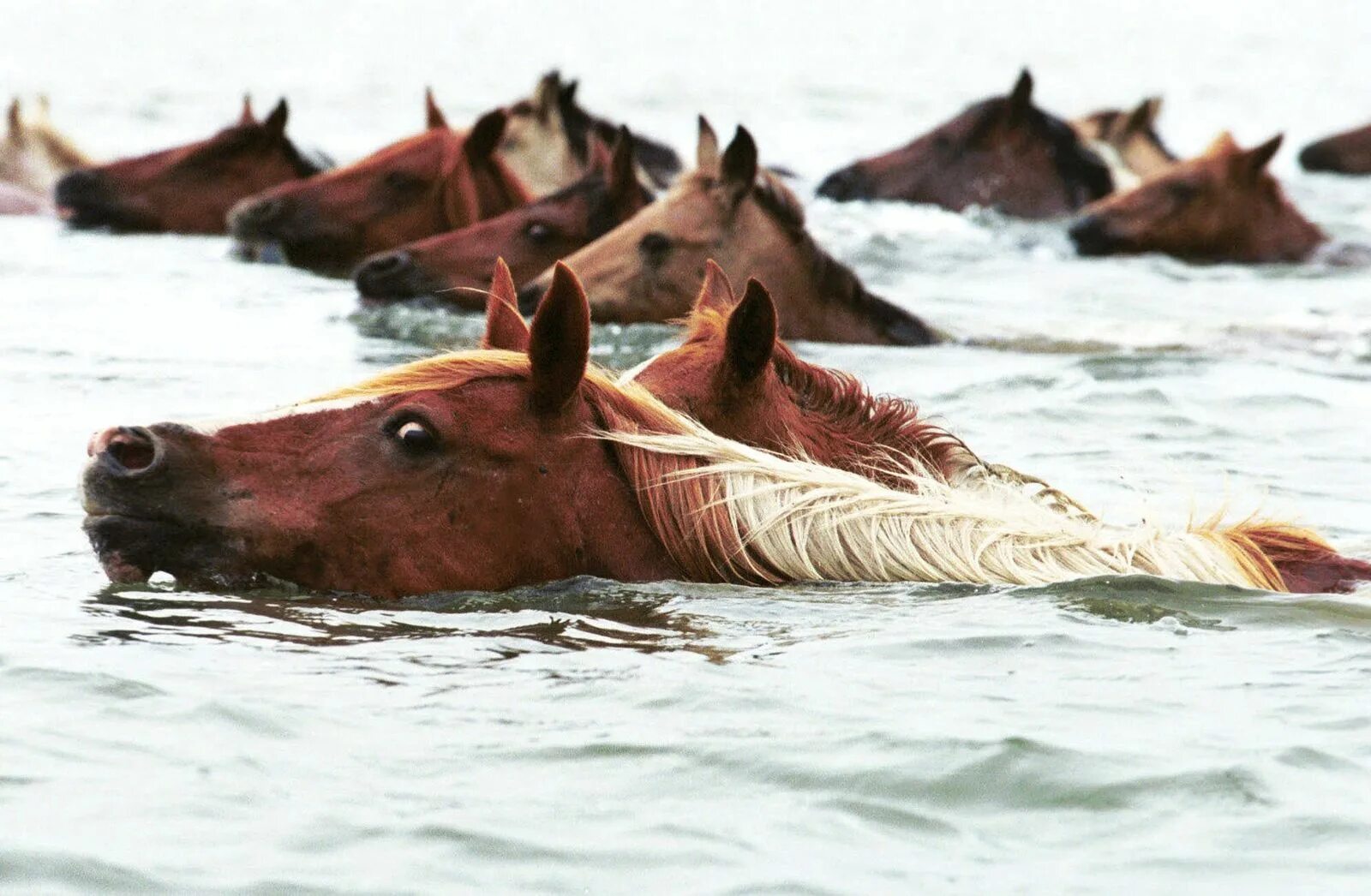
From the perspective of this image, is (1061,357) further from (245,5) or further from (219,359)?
(245,5)

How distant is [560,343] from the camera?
4.92 m

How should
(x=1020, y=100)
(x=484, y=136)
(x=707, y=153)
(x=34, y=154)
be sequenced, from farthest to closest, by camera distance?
(x=34, y=154) < (x=1020, y=100) < (x=484, y=136) < (x=707, y=153)

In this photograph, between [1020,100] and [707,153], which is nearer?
[707,153]

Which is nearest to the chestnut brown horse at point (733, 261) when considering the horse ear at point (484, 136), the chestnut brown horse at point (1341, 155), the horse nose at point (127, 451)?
the horse ear at point (484, 136)

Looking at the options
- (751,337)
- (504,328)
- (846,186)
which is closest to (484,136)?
(846,186)

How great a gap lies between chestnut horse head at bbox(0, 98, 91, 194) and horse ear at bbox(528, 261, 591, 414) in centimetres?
1462

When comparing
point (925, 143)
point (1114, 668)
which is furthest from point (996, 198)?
point (1114, 668)

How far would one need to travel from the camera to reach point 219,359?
9.98 meters

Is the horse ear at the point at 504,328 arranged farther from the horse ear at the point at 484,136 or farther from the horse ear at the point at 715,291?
the horse ear at the point at 484,136

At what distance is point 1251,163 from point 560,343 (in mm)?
11500

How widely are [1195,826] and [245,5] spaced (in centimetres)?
4869

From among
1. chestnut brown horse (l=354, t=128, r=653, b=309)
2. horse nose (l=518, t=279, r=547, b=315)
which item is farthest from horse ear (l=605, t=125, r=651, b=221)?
horse nose (l=518, t=279, r=547, b=315)

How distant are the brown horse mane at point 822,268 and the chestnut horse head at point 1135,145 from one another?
8915 mm

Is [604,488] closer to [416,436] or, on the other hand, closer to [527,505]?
[527,505]
